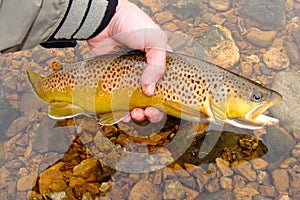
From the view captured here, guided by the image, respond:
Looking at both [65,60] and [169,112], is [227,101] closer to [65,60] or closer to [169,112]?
[169,112]

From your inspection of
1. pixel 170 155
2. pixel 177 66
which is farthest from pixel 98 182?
pixel 177 66

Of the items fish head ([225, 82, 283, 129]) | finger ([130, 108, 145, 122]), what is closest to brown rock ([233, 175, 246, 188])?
fish head ([225, 82, 283, 129])

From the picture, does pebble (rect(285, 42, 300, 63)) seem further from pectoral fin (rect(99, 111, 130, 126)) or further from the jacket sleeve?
the jacket sleeve

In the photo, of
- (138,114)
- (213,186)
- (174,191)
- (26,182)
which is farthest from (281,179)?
(26,182)

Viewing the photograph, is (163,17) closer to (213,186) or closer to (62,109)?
(62,109)

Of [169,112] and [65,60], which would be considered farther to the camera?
[65,60]

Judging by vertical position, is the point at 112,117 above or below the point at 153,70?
below

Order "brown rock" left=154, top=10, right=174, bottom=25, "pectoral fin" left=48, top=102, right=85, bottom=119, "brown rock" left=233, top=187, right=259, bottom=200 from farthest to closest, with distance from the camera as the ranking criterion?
"brown rock" left=154, top=10, right=174, bottom=25 < "pectoral fin" left=48, top=102, right=85, bottom=119 < "brown rock" left=233, top=187, right=259, bottom=200
